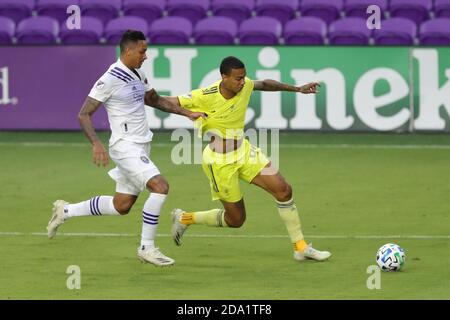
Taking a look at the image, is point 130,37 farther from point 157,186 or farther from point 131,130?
point 157,186

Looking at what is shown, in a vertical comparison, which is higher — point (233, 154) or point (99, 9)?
point (99, 9)

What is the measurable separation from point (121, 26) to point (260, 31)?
106 inches

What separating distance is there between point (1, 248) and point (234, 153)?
8.84 feet

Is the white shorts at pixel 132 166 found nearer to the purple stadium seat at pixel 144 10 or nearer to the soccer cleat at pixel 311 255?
the soccer cleat at pixel 311 255

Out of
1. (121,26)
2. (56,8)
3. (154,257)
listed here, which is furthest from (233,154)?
(56,8)

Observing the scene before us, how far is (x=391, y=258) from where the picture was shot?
1169 centimetres

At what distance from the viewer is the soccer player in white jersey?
476 inches

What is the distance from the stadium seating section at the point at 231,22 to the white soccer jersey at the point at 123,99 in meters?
10.1

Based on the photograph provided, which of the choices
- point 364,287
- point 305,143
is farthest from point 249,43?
point 364,287

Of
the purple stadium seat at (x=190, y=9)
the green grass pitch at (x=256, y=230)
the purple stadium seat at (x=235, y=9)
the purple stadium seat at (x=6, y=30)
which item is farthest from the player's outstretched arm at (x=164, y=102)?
the purple stadium seat at (x=190, y=9)

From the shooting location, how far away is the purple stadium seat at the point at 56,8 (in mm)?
24719

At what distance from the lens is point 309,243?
13.3 metres

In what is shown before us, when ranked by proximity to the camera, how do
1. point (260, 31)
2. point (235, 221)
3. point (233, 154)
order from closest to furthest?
point (233, 154) < point (235, 221) < point (260, 31)

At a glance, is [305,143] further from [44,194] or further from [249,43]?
[44,194]
